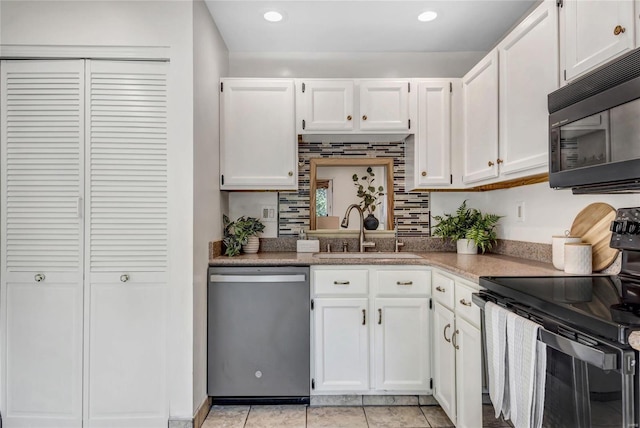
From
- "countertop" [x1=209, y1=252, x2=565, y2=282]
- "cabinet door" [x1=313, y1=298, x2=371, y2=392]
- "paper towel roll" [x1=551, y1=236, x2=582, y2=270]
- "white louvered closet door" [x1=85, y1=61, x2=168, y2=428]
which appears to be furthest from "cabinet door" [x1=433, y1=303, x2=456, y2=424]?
"white louvered closet door" [x1=85, y1=61, x2=168, y2=428]

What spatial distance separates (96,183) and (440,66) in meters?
2.60

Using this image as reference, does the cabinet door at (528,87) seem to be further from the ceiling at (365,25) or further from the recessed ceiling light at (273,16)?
the recessed ceiling light at (273,16)

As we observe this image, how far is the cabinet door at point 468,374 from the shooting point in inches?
65.6

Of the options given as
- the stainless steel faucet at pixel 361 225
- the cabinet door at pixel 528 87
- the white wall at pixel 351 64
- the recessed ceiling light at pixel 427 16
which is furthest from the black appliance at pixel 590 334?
the white wall at pixel 351 64

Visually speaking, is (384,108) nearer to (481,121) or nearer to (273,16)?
(481,121)

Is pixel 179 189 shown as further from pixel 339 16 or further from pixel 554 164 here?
pixel 554 164

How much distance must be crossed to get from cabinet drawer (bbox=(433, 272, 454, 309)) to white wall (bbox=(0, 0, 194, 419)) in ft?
4.63

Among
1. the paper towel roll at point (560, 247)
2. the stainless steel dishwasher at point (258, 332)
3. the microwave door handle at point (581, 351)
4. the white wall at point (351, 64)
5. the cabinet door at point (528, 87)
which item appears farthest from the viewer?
the white wall at point (351, 64)

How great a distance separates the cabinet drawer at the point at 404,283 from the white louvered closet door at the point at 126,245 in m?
1.28

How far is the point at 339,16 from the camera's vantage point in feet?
7.97

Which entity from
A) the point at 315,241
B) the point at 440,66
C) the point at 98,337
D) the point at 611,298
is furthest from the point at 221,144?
the point at 611,298

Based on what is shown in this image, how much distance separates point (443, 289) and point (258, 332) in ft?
3.74

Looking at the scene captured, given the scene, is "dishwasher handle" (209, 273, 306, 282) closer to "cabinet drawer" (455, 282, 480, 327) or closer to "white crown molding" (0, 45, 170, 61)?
"cabinet drawer" (455, 282, 480, 327)

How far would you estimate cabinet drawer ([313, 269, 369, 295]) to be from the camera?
2334 mm
